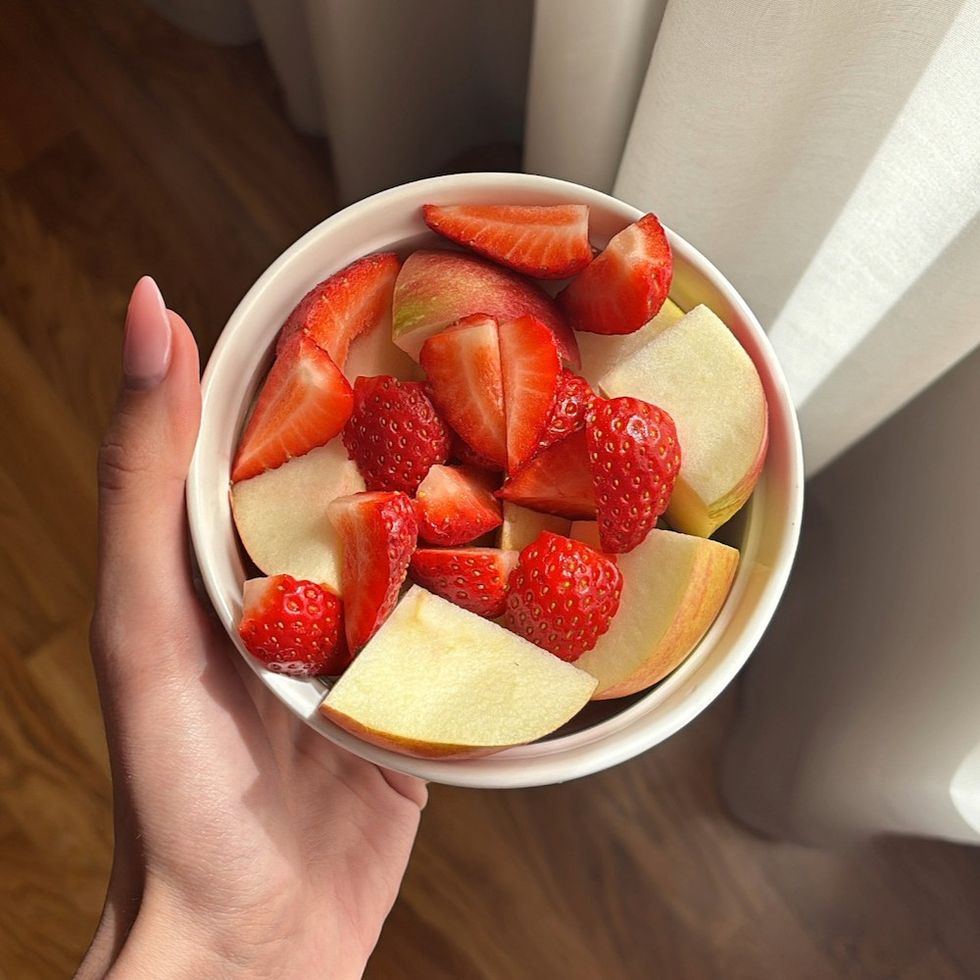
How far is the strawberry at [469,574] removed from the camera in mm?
598

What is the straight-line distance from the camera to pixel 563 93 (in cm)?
75

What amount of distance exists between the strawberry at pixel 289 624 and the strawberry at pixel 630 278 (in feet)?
0.77

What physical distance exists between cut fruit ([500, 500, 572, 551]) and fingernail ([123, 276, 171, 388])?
214 millimetres

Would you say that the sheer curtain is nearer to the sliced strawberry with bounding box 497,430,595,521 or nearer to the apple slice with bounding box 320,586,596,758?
the sliced strawberry with bounding box 497,430,595,521

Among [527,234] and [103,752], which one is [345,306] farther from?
[103,752]

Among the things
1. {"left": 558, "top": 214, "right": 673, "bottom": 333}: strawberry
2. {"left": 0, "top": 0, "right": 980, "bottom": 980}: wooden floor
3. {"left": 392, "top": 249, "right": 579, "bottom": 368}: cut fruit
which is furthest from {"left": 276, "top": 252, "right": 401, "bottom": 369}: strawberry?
{"left": 0, "top": 0, "right": 980, "bottom": 980}: wooden floor

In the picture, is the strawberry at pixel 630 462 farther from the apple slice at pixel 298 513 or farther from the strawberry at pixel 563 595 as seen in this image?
the apple slice at pixel 298 513

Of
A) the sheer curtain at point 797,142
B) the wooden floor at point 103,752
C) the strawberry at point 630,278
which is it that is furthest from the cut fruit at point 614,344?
the wooden floor at point 103,752

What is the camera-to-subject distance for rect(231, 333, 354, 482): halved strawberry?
604mm

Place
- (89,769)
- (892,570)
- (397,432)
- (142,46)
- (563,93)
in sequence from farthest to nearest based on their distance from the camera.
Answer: (142,46) → (89,769) → (892,570) → (563,93) → (397,432)

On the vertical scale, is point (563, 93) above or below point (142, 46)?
above

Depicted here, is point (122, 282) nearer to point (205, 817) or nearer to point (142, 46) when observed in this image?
point (142, 46)

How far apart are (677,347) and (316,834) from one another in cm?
47

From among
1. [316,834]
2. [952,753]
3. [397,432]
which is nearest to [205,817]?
[316,834]
